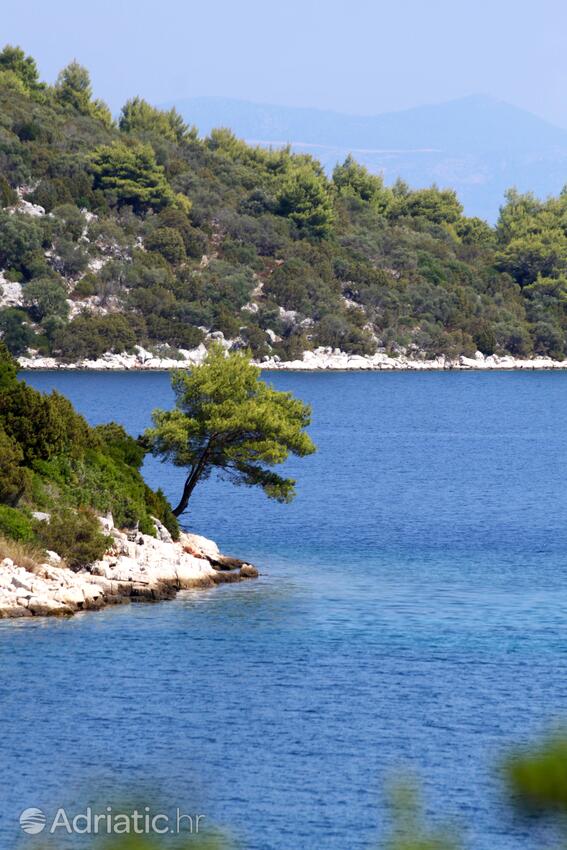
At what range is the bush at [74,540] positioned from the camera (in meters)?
36.3

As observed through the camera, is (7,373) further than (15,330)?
No

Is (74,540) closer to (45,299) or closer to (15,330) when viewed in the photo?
(15,330)

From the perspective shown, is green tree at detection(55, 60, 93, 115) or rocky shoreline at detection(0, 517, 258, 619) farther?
green tree at detection(55, 60, 93, 115)

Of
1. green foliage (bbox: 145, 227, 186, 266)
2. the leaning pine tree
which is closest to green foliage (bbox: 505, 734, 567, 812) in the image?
the leaning pine tree

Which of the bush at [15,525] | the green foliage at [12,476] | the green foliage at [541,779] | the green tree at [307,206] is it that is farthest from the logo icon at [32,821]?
the green tree at [307,206]

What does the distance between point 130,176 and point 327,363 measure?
112 feet

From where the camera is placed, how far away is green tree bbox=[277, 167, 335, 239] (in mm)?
186500

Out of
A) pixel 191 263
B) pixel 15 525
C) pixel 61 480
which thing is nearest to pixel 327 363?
pixel 191 263

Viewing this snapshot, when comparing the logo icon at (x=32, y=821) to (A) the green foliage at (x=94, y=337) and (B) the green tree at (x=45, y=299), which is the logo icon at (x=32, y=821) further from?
(B) the green tree at (x=45, y=299)

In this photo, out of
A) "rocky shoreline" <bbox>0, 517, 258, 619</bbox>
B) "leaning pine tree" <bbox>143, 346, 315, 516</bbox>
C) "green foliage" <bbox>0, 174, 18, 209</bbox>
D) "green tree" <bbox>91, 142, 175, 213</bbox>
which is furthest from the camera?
"green tree" <bbox>91, 142, 175, 213</bbox>

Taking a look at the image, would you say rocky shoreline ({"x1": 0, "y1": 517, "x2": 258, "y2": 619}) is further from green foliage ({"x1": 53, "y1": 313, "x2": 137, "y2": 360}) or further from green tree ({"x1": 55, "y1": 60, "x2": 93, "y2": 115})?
green tree ({"x1": 55, "y1": 60, "x2": 93, "y2": 115})

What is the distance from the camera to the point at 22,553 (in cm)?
3534

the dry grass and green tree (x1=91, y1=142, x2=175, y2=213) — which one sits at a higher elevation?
green tree (x1=91, y1=142, x2=175, y2=213)

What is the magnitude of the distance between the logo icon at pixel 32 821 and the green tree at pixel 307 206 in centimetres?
16839
